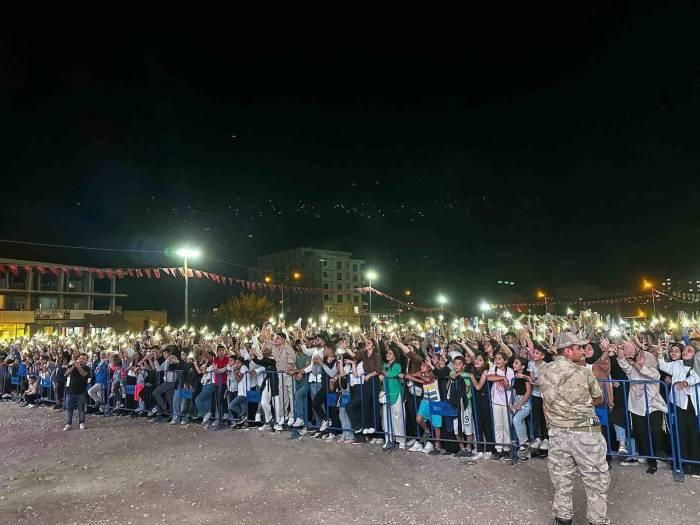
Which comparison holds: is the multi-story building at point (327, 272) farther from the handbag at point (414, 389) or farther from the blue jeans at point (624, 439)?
the blue jeans at point (624, 439)

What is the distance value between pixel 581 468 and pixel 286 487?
4019mm

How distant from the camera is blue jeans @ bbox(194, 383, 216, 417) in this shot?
36.3 ft

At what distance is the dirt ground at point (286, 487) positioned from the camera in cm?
572

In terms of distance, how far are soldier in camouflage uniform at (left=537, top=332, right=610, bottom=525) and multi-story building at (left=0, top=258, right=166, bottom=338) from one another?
48.8 m

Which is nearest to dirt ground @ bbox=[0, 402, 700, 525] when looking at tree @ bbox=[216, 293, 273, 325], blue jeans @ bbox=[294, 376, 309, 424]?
blue jeans @ bbox=[294, 376, 309, 424]

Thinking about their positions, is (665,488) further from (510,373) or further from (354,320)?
(354,320)

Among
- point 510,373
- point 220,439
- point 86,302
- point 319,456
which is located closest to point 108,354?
point 220,439

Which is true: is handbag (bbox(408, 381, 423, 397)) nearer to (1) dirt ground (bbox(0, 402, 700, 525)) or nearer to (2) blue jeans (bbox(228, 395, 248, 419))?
(1) dirt ground (bbox(0, 402, 700, 525))

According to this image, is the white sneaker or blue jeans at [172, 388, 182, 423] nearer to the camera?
the white sneaker

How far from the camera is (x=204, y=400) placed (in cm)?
1112

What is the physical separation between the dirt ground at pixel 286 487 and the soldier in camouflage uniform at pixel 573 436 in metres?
0.78

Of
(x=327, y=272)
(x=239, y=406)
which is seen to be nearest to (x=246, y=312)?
(x=239, y=406)

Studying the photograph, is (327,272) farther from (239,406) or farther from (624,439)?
(624,439)

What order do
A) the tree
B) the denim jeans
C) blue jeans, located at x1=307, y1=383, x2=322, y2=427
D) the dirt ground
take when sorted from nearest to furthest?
the dirt ground → the denim jeans → blue jeans, located at x1=307, y1=383, x2=322, y2=427 → the tree
